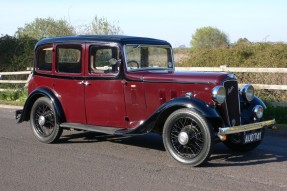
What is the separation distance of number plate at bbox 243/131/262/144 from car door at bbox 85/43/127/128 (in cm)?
197

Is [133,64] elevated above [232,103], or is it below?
above

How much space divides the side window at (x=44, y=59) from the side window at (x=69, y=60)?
10.1 inches

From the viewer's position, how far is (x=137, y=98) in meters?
7.32

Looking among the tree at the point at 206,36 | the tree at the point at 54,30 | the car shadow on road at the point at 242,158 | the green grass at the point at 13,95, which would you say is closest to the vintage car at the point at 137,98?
the car shadow on road at the point at 242,158

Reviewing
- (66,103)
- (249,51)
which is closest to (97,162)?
(66,103)

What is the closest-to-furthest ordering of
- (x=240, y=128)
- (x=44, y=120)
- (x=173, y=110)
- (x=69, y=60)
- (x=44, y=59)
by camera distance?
(x=240, y=128) < (x=173, y=110) < (x=69, y=60) < (x=44, y=120) < (x=44, y=59)

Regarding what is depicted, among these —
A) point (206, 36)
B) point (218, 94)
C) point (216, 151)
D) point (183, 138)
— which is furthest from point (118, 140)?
point (206, 36)

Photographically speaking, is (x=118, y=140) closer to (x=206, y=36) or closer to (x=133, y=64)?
(x=133, y=64)

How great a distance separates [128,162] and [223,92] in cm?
174

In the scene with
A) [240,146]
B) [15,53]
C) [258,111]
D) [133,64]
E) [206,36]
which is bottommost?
[240,146]

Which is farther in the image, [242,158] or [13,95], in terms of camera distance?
[13,95]

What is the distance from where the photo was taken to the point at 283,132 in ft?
30.1

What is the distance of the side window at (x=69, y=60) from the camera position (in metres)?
8.07

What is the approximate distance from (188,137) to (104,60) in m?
2.18
